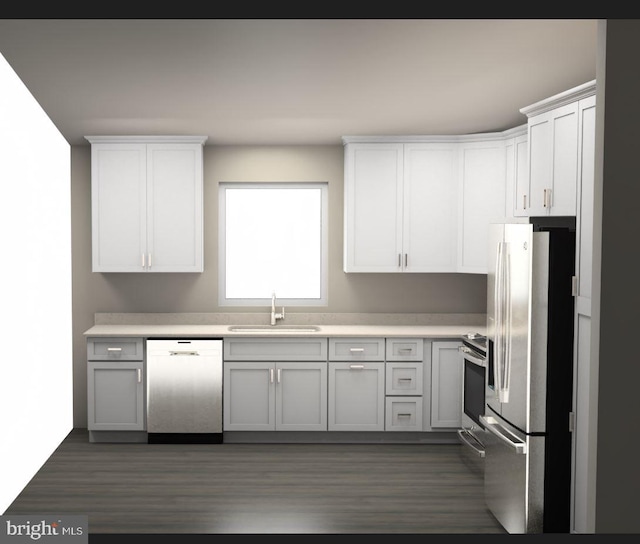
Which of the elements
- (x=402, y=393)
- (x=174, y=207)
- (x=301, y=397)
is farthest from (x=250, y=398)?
(x=174, y=207)

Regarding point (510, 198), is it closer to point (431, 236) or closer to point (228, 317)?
point (431, 236)

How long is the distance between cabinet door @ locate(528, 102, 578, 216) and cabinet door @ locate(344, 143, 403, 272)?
5.87 feet

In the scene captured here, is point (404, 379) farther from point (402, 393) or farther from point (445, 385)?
point (445, 385)

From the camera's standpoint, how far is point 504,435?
12.2ft

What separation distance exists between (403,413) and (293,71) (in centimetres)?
291

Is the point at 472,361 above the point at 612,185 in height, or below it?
below

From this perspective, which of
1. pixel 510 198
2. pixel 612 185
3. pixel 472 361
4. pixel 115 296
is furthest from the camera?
pixel 115 296

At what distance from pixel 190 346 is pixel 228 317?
0.68 metres

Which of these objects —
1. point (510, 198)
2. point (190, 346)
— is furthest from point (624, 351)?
point (190, 346)

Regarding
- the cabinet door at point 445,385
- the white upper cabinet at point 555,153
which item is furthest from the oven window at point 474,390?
the white upper cabinet at point 555,153

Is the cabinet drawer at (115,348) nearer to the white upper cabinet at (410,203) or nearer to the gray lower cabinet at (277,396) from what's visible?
the gray lower cabinet at (277,396)

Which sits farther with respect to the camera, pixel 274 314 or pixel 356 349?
pixel 274 314

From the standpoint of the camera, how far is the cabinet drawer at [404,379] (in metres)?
5.51

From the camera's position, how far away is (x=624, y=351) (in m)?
2.61
